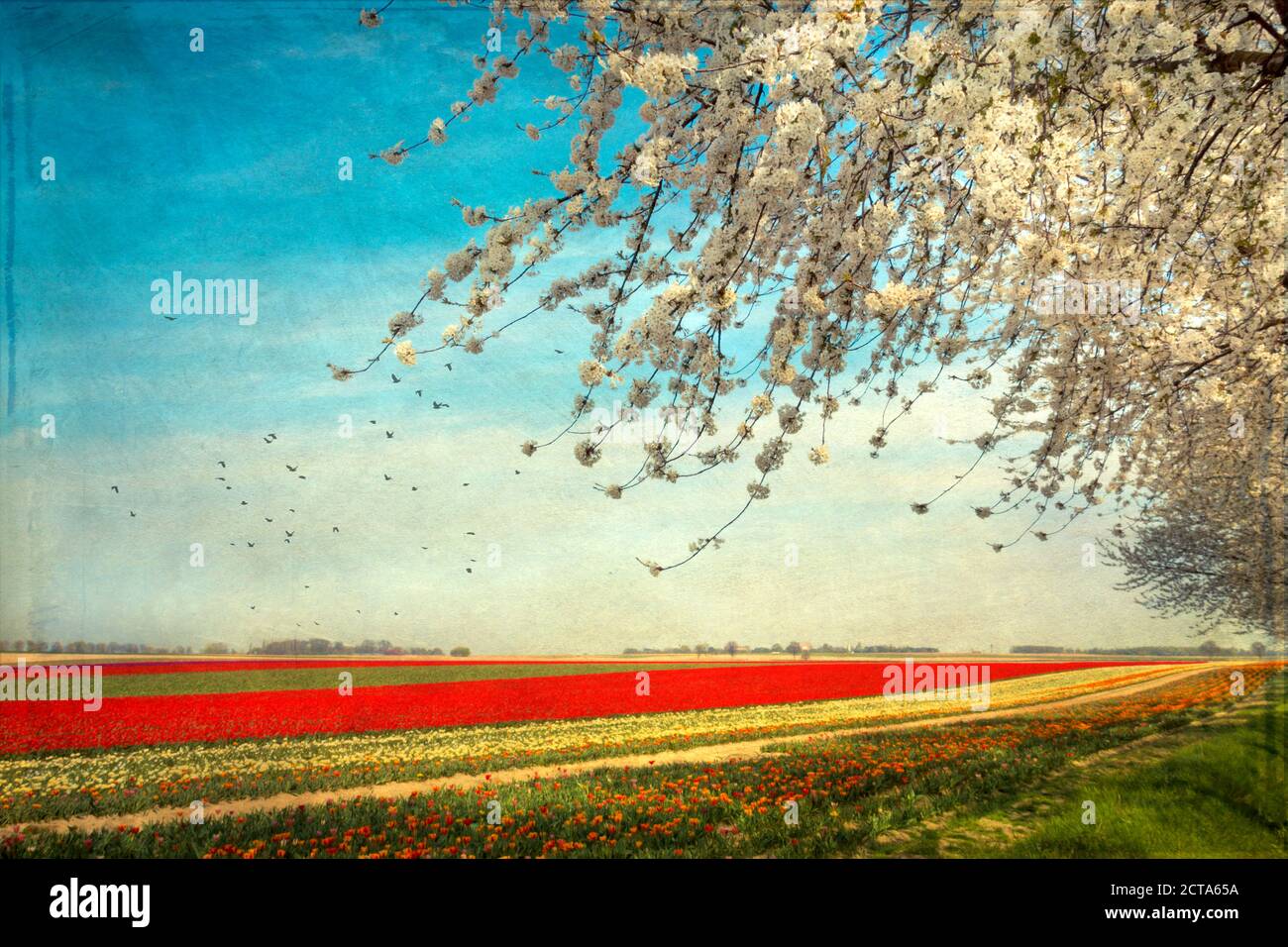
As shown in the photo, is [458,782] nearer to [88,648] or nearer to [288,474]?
[288,474]

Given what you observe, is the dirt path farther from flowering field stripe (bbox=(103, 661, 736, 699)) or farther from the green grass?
the green grass

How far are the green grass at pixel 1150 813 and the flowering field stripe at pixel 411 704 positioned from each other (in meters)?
4.61

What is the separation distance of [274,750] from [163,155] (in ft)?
17.6

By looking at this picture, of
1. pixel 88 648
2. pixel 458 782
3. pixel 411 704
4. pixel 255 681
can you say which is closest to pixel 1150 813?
pixel 458 782

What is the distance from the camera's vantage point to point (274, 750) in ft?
21.4

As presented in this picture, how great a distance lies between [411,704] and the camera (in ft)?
Result: 28.1

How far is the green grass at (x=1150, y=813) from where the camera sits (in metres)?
5.20

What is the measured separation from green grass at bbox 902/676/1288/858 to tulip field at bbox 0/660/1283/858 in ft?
1.26

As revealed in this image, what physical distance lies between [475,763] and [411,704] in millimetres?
2135

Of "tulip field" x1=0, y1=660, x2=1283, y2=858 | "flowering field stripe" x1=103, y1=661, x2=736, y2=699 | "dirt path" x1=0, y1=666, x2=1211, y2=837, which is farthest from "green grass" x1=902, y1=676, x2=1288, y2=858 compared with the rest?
"flowering field stripe" x1=103, y1=661, x2=736, y2=699
